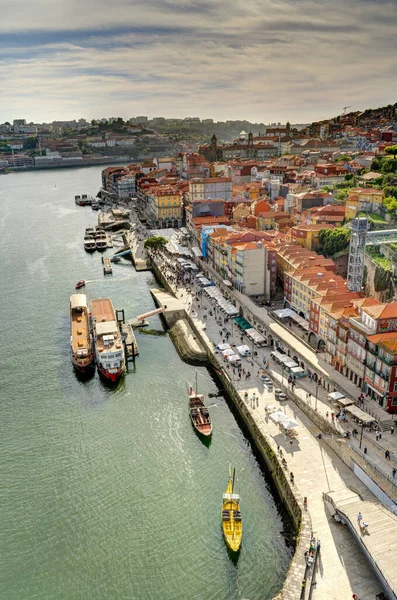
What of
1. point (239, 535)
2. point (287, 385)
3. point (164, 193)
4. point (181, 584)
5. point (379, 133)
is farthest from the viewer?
point (379, 133)

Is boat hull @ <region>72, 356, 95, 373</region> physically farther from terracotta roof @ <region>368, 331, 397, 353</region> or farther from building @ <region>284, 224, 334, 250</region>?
building @ <region>284, 224, 334, 250</region>

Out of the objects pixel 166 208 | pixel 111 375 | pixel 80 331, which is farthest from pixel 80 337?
pixel 166 208

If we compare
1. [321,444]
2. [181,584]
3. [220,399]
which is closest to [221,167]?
[220,399]

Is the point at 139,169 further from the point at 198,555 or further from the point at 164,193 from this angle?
the point at 198,555

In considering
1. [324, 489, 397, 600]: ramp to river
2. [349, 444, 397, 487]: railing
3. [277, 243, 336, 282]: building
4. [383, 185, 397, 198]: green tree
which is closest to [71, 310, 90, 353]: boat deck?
[277, 243, 336, 282]: building

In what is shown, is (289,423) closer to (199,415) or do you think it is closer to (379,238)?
(199,415)

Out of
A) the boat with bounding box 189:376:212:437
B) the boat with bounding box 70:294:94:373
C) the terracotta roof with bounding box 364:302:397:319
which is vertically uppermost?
the terracotta roof with bounding box 364:302:397:319

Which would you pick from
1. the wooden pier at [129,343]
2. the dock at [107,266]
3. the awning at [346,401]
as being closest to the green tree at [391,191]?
the dock at [107,266]

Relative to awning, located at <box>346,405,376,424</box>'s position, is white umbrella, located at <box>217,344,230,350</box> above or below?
below
